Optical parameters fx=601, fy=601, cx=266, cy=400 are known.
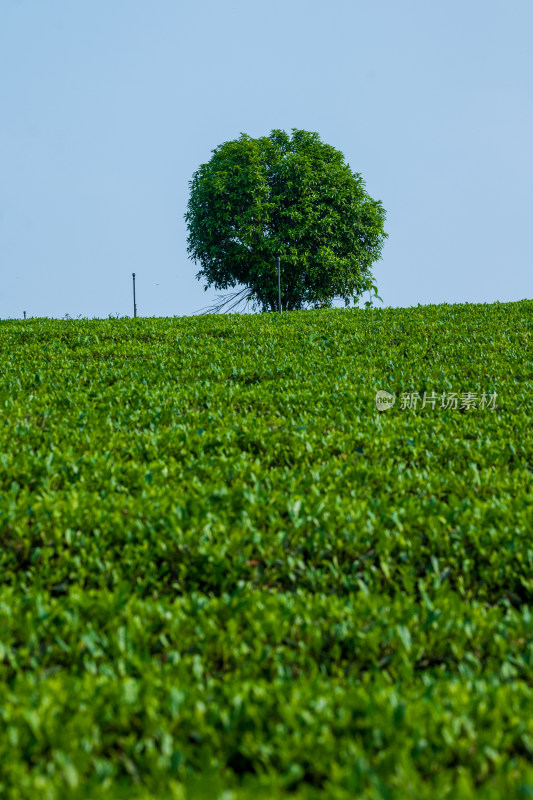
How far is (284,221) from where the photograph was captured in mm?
39031

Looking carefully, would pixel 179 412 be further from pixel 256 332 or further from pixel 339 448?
pixel 256 332

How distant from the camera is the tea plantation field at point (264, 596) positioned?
2643 millimetres

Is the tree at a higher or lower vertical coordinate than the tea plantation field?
higher

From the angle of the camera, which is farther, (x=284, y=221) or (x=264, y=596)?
(x=284, y=221)

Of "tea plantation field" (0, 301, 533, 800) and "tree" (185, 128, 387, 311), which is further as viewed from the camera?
"tree" (185, 128, 387, 311)

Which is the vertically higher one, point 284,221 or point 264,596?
point 284,221

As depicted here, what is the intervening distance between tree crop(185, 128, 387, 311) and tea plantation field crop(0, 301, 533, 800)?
29.6 meters

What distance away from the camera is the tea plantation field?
8.67 feet

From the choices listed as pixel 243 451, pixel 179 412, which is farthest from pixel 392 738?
pixel 179 412

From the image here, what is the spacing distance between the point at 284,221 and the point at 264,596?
122 ft

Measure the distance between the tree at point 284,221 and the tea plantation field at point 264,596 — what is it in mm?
29606

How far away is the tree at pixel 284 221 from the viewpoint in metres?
38.2

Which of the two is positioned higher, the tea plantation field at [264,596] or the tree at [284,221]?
the tree at [284,221]

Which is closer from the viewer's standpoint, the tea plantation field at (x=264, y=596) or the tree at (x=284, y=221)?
the tea plantation field at (x=264, y=596)
